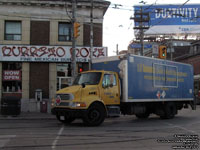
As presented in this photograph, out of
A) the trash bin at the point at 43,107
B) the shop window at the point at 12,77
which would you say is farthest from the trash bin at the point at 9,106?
the shop window at the point at 12,77

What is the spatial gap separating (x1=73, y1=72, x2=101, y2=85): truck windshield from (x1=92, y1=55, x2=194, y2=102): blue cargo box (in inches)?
50.0

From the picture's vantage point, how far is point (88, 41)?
2127cm

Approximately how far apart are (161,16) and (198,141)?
35566mm

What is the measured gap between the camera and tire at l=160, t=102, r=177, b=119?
15213mm

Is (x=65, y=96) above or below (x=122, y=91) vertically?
below

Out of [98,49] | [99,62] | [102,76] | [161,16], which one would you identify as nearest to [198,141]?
[102,76]

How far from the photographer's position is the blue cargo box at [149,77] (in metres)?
12.8

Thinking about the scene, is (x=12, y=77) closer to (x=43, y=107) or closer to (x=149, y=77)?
(x=43, y=107)

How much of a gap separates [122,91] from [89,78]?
5.96ft

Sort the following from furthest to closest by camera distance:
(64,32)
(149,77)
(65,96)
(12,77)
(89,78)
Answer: (64,32)
(12,77)
(149,77)
(89,78)
(65,96)

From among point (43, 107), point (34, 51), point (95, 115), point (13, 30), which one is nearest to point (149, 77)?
point (95, 115)

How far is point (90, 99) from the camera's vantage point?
11.4 m

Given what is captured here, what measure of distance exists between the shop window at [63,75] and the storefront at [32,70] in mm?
194

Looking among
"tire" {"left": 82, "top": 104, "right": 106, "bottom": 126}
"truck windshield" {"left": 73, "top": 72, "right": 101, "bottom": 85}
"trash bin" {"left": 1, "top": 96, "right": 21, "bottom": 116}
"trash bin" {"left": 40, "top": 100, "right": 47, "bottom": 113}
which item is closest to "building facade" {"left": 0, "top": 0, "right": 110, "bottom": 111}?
"trash bin" {"left": 40, "top": 100, "right": 47, "bottom": 113}
